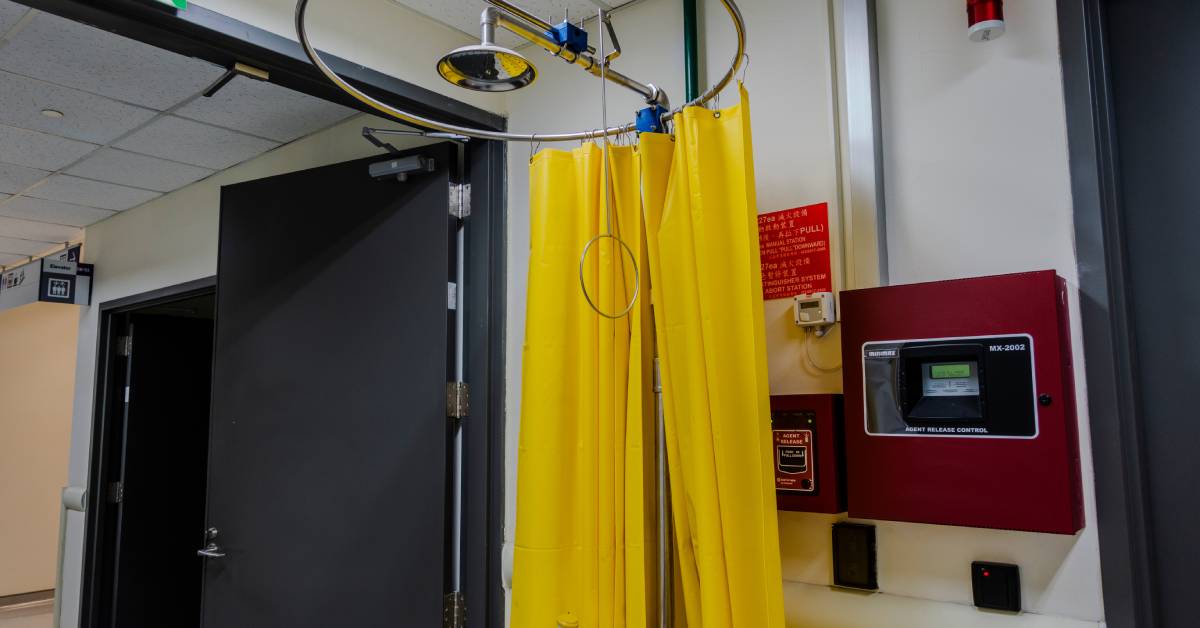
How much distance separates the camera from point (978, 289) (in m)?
1.26

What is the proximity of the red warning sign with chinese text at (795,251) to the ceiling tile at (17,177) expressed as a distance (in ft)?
10.9

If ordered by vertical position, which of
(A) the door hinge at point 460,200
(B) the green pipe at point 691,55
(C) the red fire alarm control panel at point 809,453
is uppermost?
(B) the green pipe at point 691,55

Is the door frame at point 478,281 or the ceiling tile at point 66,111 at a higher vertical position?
the ceiling tile at point 66,111

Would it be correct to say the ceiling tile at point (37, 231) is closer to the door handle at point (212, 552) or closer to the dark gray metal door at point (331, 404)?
the dark gray metal door at point (331, 404)

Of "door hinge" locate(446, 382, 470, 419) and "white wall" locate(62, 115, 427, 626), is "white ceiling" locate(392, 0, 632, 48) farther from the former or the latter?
"door hinge" locate(446, 382, 470, 419)

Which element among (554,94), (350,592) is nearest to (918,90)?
(554,94)

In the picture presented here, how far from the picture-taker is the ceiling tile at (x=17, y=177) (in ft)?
10.8

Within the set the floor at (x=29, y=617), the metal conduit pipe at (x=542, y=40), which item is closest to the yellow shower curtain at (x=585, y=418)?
the metal conduit pipe at (x=542, y=40)

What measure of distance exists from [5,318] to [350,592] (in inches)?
222

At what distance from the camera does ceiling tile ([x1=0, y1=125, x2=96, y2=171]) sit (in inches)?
113

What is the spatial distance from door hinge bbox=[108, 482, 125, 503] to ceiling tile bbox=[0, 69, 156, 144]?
1.88 meters

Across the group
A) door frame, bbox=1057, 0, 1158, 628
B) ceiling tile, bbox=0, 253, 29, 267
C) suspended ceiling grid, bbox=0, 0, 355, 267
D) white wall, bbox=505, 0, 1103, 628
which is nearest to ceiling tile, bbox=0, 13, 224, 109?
suspended ceiling grid, bbox=0, 0, 355, 267

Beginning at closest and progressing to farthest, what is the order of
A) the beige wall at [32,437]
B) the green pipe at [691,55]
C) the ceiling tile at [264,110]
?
1. the green pipe at [691,55]
2. the ceiling tile at [264,110]
3. the beige wall at [32,437]

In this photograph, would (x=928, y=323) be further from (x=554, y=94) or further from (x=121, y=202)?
(x=121, y=202)
